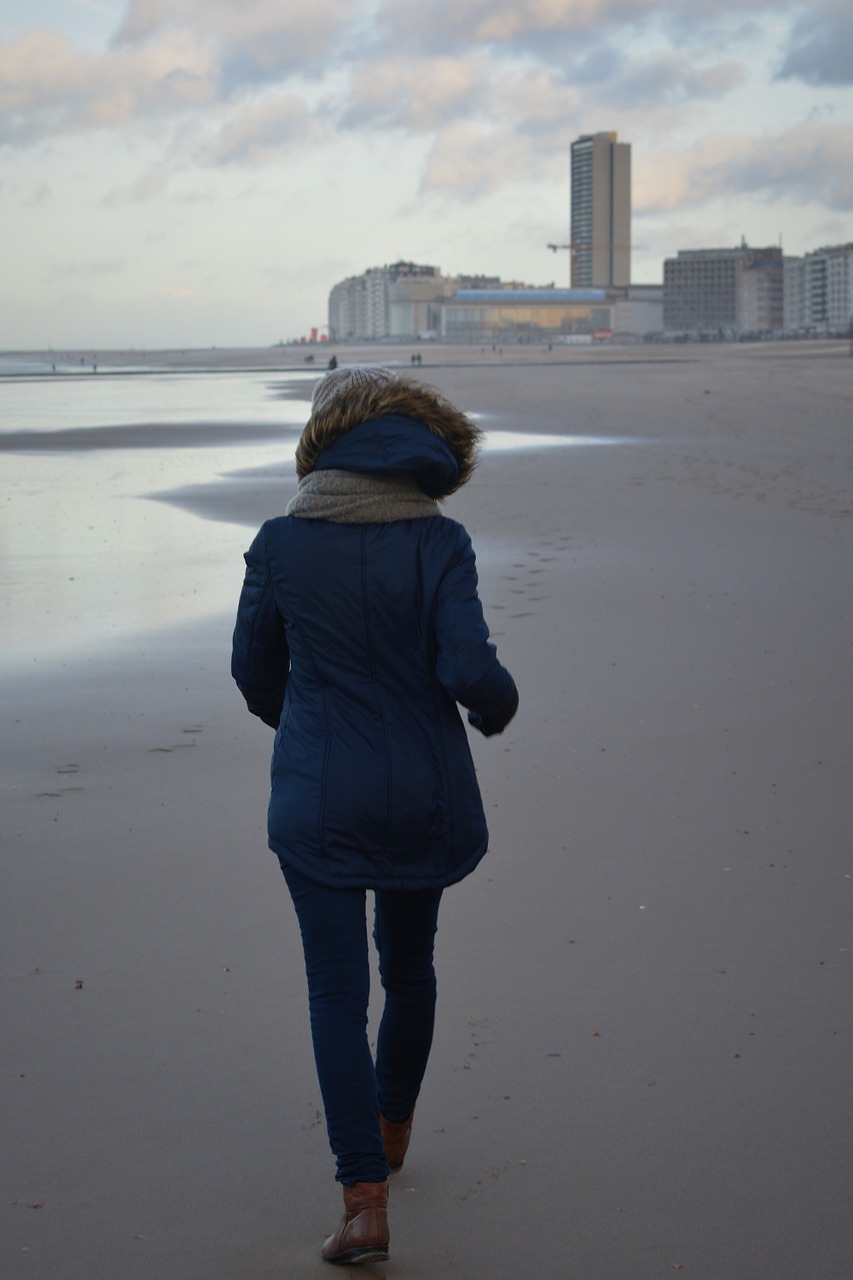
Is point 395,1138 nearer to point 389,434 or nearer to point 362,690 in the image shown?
point 362,690

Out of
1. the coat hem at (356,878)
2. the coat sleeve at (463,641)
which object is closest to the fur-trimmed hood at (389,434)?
the coat sleeve at (463,641)

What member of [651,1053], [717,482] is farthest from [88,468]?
[651,1053]

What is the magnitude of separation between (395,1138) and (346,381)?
1366 millimetres

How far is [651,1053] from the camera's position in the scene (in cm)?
304

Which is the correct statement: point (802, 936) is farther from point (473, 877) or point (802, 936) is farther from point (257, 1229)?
point (257, 1229)

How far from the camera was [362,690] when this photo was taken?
237cm

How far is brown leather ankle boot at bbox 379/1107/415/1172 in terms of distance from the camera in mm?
2639

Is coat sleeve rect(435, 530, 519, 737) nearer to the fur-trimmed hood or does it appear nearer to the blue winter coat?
the blue winter coat

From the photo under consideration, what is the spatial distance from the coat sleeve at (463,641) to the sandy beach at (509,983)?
0.93 m

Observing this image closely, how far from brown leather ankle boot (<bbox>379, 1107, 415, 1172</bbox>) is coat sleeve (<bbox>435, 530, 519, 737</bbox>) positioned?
0.83 metres

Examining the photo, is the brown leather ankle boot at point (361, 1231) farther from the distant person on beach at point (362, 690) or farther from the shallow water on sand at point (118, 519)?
the shallow water on sand at point (118, 519)

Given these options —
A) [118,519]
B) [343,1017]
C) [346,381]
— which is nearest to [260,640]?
[346,381]

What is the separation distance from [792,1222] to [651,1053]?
0.61 m

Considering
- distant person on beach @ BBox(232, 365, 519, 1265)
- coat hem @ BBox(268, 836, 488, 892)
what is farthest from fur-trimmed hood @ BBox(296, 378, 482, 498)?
coat hem @ BBox(268, 836, 488, 892)
